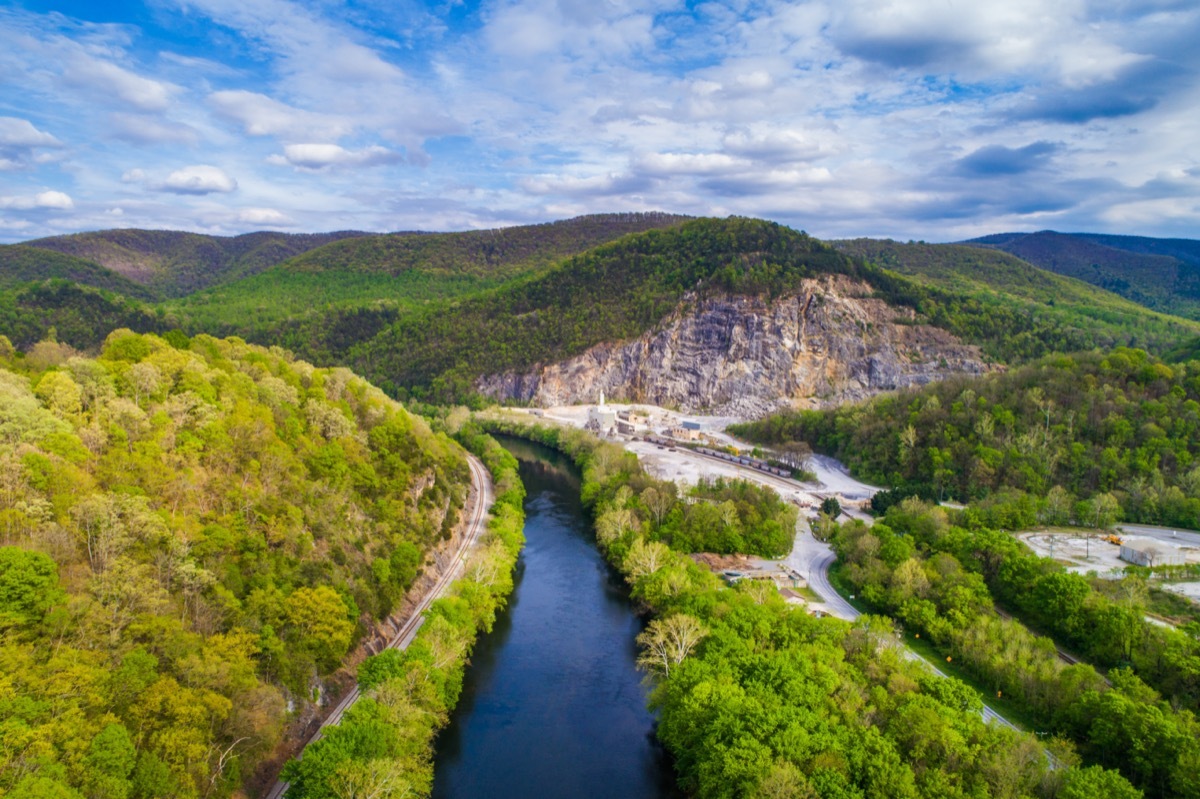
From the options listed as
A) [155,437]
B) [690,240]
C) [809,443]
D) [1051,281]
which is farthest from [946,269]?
[155,437]

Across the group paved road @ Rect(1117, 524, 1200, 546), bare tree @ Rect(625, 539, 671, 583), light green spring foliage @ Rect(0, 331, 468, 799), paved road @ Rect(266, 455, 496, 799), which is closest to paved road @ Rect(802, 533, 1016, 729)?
bare tree @ Rect(625, 539, 671, 583)

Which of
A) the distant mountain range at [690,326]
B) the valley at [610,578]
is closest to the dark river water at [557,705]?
the valley at [610,578]

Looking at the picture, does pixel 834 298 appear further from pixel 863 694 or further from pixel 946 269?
pixel 863 694

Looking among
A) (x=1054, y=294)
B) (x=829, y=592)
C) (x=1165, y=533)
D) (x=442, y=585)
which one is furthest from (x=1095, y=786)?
Result: (x=1054, y=294)

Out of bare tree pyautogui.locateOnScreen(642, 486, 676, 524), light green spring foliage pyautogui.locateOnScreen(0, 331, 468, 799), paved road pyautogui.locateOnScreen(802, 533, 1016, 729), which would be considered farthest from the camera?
bare tree pyautogui.locateOnScreen(642, 486, 676, 524)

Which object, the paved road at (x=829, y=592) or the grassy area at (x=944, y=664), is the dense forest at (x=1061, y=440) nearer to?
the paved road at (x=829, y=592)

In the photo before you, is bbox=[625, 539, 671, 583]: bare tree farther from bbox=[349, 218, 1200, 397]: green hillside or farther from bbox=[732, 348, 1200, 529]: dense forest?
bbox=[349, 218, 1200, 397]: green hillside
